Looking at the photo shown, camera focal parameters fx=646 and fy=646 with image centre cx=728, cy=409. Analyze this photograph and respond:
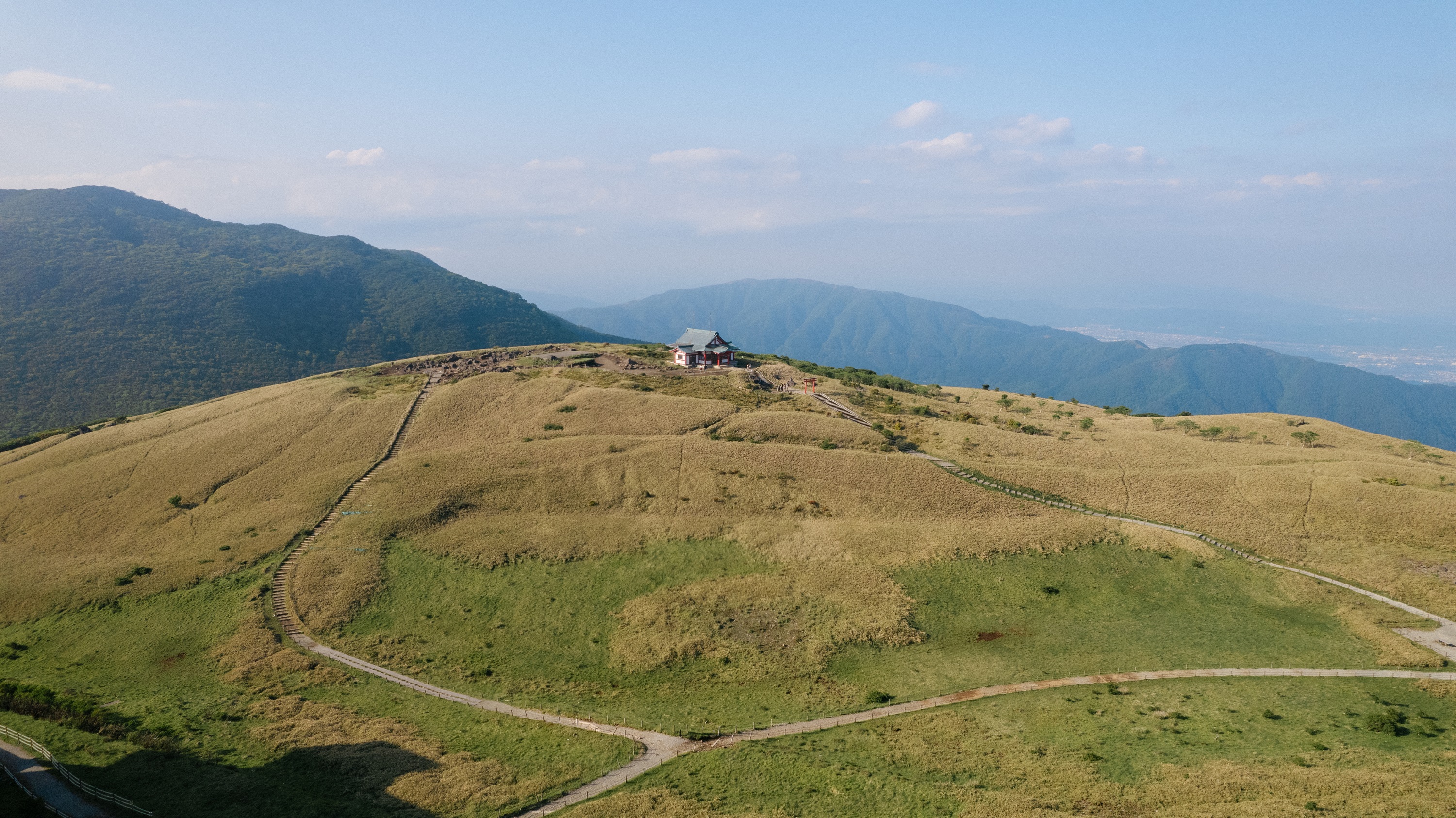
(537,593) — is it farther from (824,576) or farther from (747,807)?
(747,807)

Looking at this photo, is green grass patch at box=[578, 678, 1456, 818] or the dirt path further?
green grass patch at box=[578, 678, 1456, 818]

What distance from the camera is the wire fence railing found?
2674 cm

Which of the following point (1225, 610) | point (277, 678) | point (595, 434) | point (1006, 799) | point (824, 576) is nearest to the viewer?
point (1006, 799)

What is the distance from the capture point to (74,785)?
27734mm

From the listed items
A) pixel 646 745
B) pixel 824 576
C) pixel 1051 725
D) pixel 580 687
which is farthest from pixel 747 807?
pixel 824 576

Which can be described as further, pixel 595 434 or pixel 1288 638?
pixel 595 434

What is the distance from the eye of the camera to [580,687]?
40.3 metres

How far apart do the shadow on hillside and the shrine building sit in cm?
8341

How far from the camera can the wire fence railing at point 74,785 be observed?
2674cm

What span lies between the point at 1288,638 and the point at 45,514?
106 metres

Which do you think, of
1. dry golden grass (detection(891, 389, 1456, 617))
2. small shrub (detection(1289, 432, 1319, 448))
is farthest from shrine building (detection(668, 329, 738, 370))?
small shrub (detection(1289, 432, 1319, 448))

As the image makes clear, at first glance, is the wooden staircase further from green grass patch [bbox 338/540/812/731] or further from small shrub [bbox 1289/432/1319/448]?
small shrub [bbox 1289/432/1319/448]

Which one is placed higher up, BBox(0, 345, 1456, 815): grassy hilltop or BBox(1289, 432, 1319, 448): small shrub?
BBox(1289, 432, 1319, 448): small shrub

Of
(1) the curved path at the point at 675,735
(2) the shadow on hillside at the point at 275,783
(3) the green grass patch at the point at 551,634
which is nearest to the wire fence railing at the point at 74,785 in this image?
(2) the shadow on hillside at the point at 275,783
